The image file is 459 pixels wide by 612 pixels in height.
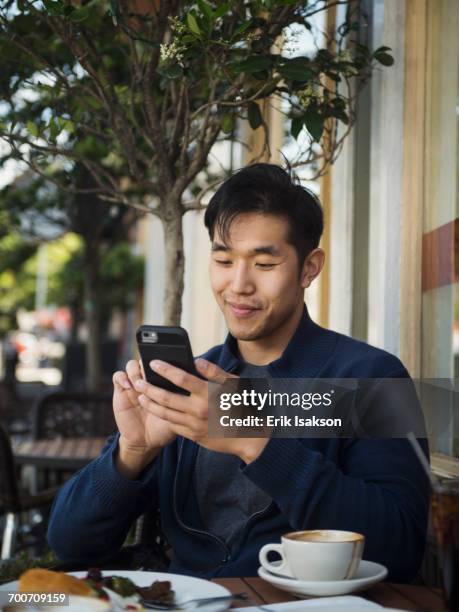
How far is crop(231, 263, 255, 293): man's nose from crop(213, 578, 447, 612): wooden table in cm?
64

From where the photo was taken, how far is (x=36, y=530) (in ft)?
16.1

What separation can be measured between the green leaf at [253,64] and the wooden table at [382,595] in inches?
56.9

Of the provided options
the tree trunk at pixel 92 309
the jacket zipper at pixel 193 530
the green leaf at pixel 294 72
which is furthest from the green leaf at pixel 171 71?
the tree trunk at pixel 92 309

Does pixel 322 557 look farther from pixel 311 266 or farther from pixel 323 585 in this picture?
pixel 311 266

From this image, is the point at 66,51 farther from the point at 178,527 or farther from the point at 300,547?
the point at 300,547

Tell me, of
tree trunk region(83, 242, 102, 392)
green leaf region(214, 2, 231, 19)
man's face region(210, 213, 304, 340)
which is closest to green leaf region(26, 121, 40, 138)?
green leaf region(214, 2, 231, 19)

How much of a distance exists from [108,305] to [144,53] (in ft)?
45.0

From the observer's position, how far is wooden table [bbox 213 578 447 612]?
5.07 ft

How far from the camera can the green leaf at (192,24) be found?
8.04ft

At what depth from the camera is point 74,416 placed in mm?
5629

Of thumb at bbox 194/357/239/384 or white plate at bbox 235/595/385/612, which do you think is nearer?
white plate at bbox 235/595/385/612

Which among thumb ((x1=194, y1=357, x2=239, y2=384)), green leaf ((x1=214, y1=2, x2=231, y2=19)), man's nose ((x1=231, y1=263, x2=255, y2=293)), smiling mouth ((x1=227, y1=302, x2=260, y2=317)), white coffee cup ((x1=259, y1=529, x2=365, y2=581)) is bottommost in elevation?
white coffee cup ((x1=259, y1=529, x2=365, y2=581))

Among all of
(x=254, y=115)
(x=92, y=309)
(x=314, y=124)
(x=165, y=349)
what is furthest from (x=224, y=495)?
(x=92, y=309)

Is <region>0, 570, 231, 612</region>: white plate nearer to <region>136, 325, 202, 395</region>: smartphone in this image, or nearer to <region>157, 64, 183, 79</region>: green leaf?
<region>136, 325, 202, 395</region>: smartphone
